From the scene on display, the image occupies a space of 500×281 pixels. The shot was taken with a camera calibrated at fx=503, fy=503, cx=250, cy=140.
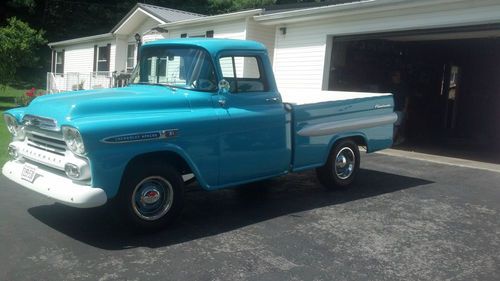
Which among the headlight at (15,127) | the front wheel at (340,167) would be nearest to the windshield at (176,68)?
the headlight at (15,127)

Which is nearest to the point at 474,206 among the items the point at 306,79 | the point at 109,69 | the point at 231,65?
the point at 231,65

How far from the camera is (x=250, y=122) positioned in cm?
584

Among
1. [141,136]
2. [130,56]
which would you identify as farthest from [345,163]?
[130,56]

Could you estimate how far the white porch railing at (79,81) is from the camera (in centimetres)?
2334

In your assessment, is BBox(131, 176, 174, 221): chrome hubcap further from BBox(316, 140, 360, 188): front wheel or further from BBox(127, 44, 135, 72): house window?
BBox(127, 44, 135, 72): house window

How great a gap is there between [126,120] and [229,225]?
166cm

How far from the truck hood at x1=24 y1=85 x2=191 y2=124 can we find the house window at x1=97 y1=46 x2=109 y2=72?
21.4 m

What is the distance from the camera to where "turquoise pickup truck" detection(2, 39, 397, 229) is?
472 centimetres

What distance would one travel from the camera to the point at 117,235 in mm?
5109

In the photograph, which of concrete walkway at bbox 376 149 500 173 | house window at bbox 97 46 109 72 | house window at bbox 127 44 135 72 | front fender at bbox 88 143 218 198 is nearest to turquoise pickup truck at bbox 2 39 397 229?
front fender at bbox 88 143 218 198

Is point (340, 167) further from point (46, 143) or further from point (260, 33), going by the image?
point (260, 33)

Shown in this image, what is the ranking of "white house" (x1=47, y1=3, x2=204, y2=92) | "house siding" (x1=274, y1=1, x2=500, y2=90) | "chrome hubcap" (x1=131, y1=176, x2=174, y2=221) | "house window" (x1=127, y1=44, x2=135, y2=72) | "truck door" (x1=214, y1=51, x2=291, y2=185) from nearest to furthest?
1. "chrome hubcap" (x1=131, y1=176, x2=174, y2=221)
2. "truck door" (x1=214, y1=51, x2=291, y2=185)
3. "house siding" (x1=274, y1=1, x2=500, y2=90)
4. "white house" (x1=47, y1=3, x2=204, y2=92)
5. "house window" (x1=127, y1=44, x2=135, y2=72)

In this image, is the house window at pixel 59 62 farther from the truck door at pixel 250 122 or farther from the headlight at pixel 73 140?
the headlight at pixel 73 140

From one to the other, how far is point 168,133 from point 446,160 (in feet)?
24.9
